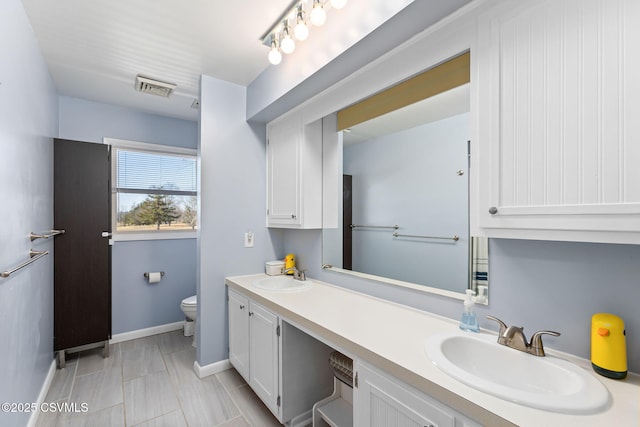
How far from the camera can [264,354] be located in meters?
1.89

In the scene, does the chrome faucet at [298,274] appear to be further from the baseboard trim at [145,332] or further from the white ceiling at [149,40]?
the baseboard trim at [145,332]

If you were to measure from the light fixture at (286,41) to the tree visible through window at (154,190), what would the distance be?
2374 millimetres

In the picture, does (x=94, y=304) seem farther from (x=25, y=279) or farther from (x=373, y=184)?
(x=373, y=184)

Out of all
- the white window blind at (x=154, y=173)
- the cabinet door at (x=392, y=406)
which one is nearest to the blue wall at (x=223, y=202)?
the white window blind at (x=154, y=173)

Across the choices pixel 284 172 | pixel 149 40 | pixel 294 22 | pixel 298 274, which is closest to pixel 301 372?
pixel 298 274

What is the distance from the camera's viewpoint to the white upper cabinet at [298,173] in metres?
2.26

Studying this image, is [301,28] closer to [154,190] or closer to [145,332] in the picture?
[154,190]

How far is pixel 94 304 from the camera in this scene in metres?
2.65

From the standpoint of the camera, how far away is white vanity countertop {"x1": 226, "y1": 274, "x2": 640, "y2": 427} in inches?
→ 30.4

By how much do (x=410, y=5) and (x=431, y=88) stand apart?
419 mm

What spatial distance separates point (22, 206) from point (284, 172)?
1.62 meters

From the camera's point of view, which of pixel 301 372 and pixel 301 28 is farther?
pixel 301 372

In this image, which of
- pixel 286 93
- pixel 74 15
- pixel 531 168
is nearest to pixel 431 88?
pixel 531 168

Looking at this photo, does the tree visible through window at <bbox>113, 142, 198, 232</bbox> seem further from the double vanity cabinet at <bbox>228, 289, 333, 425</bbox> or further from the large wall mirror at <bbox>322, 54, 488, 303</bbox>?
the large wall mirror at <bbox>322, 54, 488, 303</bbox>
